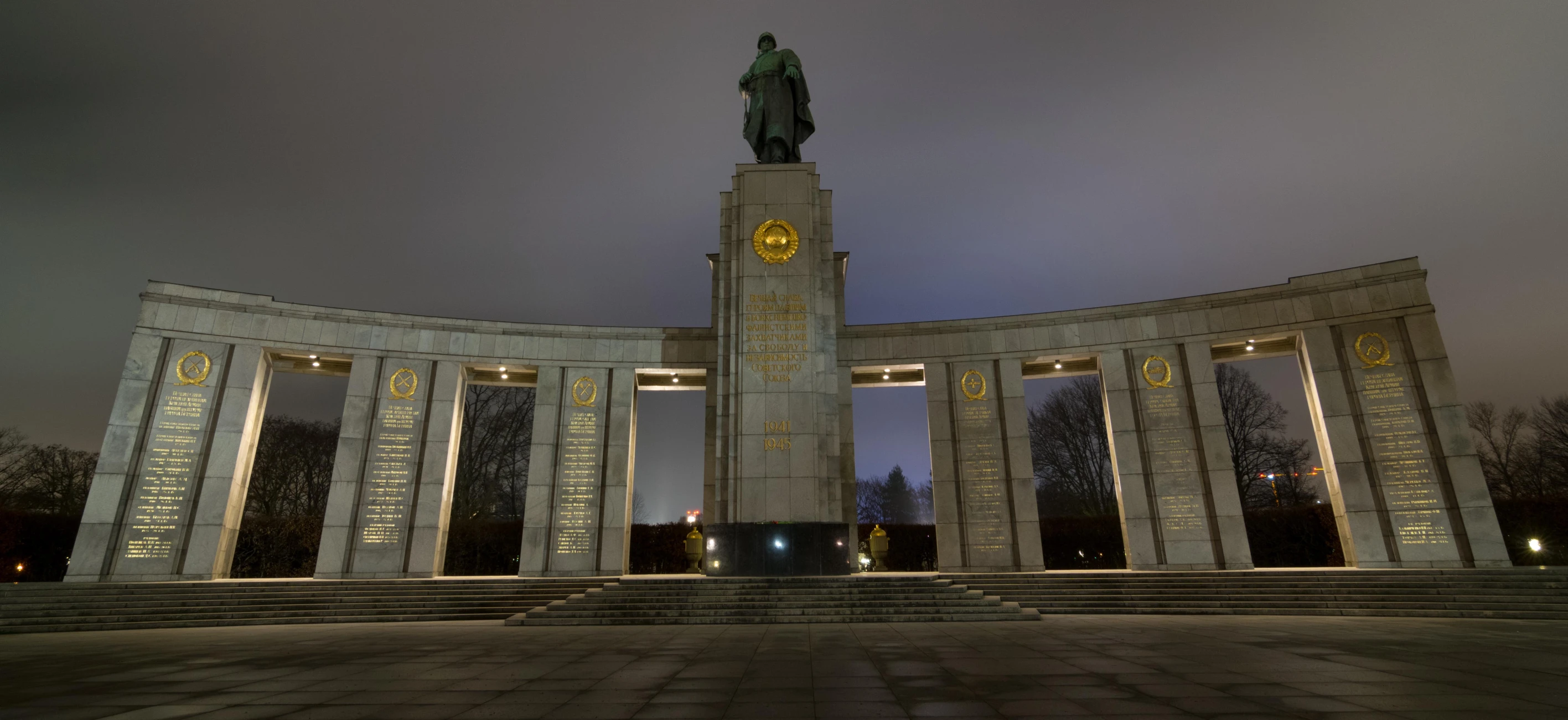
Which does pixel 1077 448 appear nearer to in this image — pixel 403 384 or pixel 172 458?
pixel 403 384

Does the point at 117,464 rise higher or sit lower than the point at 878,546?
higher

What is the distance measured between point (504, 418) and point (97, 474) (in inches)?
829

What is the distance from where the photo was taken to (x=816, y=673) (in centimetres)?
823

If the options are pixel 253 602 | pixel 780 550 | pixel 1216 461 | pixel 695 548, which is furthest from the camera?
pixel 695 548

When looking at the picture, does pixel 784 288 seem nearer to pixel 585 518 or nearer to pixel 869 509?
pixel 585 518

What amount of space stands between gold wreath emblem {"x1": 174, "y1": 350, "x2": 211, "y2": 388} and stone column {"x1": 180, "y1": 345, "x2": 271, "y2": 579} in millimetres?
685

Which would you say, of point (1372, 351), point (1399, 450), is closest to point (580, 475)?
point (1399, 450)

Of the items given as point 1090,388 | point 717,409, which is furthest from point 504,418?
point 1090,388

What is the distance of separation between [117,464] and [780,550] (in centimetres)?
2162

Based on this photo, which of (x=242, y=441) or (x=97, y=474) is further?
(x=242, y=441)

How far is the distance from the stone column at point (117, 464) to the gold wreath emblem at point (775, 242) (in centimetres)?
2074

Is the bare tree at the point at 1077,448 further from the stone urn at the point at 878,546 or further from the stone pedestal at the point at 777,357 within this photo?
the stone pedestal at the point at 777,357

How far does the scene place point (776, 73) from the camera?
24594mm

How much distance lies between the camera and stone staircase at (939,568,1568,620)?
16.4 m
